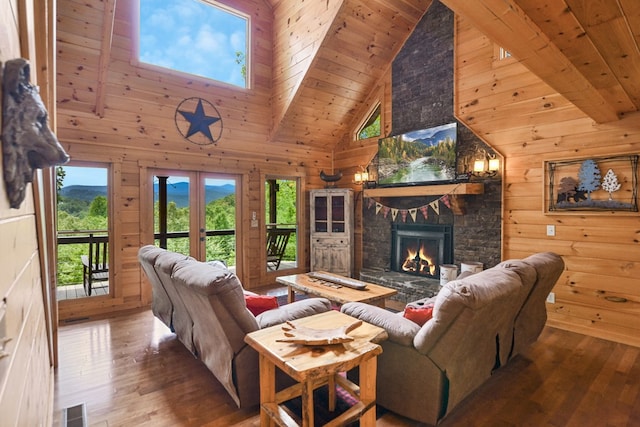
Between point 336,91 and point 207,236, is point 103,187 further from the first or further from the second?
point 336,91

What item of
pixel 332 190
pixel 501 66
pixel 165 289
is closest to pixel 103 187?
pixel 165 289

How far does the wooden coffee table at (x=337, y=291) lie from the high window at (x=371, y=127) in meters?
3.17

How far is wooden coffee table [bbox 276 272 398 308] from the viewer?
3.50 meters

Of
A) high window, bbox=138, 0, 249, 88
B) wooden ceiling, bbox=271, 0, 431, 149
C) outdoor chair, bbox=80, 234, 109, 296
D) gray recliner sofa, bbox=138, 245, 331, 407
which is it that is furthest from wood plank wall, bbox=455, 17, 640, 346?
outdoor chair, bbox=80, 234, 109, 296

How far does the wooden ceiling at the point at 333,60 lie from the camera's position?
493 cm

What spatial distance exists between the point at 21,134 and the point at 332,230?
5602 mm

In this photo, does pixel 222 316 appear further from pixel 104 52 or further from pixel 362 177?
pixel 362 177

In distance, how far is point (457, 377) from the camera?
219 centimetres

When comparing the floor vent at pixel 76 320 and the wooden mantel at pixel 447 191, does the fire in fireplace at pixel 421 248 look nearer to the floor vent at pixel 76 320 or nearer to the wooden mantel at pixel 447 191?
the wooden mantel at pixel 447 191

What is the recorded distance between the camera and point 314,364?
167 cm

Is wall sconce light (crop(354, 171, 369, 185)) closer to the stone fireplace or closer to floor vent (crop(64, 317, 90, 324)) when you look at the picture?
the stone fireplace

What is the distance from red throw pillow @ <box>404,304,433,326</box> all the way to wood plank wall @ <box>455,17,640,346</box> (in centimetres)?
259

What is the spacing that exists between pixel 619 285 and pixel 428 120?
3.10 metres

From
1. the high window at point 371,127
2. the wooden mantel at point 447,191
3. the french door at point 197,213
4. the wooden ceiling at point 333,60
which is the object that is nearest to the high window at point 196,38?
the wooden ceiling at point 333,60
